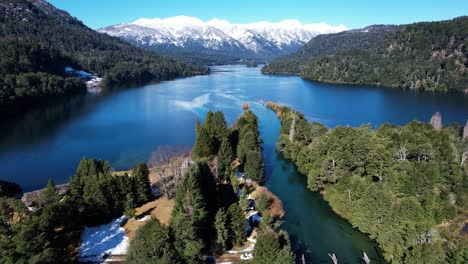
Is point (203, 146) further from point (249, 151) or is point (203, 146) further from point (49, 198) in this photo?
point (49, 198)

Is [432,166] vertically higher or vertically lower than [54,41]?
lower

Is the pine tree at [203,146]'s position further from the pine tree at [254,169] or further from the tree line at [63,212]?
the tree line at [63,212]

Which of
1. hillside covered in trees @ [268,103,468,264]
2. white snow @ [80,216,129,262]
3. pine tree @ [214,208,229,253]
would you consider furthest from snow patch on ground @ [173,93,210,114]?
pine tree @ [214,208,229,253]

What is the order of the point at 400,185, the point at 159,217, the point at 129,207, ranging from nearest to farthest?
the point at 129,207 → the point at 159,217 → the point at 400,185

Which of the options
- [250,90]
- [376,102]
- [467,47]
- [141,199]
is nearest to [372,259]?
[141,199]

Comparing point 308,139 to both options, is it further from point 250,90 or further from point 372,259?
point 250,90

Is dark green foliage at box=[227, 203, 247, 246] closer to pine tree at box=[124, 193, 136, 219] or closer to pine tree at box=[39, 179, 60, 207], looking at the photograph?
pine tree at box=[124, 193, 136, 219]

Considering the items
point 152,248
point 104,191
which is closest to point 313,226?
point 152,248
